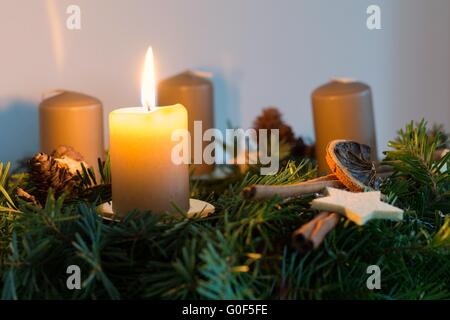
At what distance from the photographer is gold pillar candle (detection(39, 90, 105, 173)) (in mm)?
711

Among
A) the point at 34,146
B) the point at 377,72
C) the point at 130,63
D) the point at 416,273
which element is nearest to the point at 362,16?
the point at 377,72

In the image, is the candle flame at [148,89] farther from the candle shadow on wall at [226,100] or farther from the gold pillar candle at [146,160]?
the candle shadow on wall at [226,100]

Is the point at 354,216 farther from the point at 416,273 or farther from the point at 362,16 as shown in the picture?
the point at 362,16

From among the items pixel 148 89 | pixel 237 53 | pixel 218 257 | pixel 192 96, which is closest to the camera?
pixel 218 257

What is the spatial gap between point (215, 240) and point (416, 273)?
0.44 feet

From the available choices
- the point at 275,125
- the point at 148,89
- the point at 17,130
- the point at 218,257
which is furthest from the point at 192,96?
the point at 218,257

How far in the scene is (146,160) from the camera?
1.39 feet

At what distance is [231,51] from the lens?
0.97 m

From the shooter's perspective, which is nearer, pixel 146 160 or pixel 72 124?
pixel 146 160

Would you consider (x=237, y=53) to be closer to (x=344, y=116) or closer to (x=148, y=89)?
(x=344, y=116)

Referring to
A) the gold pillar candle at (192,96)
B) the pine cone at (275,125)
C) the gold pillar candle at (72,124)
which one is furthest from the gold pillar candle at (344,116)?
the gold pillar candle at (72,124)

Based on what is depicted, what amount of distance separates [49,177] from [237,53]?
1.80 feet

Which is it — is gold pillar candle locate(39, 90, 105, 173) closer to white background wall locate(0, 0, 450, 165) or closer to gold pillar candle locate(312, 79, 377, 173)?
white background wall locate(0, 0, 450, 165)

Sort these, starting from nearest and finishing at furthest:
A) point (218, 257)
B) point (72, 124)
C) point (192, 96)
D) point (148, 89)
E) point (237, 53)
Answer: point (218, 257), point (148, 89), point (72, 124), point (192, 96), point (237, 53)
